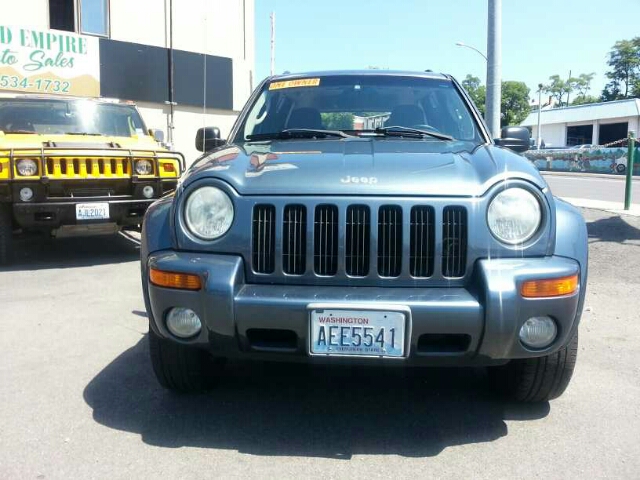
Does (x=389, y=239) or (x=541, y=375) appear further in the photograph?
(x=541, y=375)

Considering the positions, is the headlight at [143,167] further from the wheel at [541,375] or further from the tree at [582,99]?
the tree at [582,99]

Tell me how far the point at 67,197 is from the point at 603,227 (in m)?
7.21

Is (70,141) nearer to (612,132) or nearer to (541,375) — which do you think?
(541,375)

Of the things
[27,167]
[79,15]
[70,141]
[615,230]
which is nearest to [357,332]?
[27,167]

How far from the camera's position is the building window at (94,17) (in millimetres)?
15703

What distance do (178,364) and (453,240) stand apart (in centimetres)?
144

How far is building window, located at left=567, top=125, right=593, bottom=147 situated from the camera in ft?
197

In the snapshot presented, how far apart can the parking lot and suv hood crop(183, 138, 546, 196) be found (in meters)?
1.10

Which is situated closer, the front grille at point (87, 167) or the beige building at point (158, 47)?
the front grille at point (87, 167)

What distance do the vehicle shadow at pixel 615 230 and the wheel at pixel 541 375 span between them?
5.64 m

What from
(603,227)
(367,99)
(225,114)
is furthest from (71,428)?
(225,114)

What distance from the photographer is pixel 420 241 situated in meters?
2.63

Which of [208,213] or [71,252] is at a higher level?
[208,213]

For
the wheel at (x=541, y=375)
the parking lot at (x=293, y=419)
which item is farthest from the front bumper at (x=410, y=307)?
the parking lot at (x=293, y=419)
